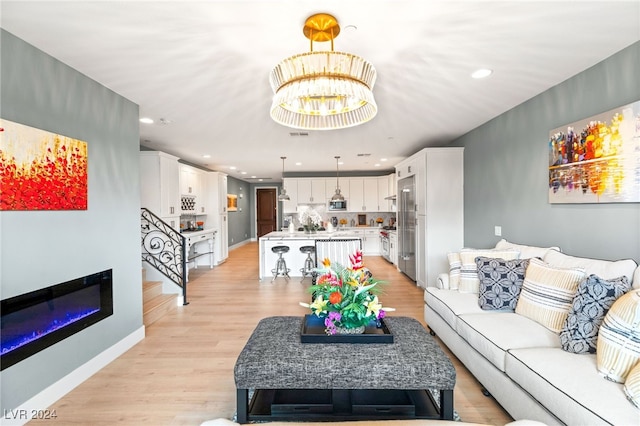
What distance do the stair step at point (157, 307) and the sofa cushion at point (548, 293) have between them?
4.05 metres

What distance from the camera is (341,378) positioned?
5.66 feet

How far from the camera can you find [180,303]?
4516mm

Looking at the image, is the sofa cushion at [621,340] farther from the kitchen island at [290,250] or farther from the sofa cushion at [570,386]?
the kitchen island at [290,250]

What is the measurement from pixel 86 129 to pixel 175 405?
2422mm

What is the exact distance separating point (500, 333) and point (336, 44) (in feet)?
8.03

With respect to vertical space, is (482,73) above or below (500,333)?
above

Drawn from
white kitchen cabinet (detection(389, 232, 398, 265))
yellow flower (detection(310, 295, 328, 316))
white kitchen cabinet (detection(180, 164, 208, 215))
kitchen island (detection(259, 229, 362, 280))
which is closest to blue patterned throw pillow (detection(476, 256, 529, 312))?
yellow flower (detection(310, 295, 328, 316))

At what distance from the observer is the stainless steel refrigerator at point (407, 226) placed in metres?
5.54

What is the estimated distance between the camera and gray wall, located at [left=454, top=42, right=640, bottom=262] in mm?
2291

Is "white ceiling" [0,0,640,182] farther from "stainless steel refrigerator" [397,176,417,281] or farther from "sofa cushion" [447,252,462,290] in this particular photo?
"stainless steel refrigerator" [397,176,417,281]

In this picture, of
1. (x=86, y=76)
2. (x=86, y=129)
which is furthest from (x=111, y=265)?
(x=86, y=76)

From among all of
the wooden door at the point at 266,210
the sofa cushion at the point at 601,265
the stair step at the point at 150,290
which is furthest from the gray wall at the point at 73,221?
the wooden door at the point at 266,210

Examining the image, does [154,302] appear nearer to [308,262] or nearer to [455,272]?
[308,262]

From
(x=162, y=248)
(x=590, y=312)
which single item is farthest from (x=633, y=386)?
(x=162, y=248)
